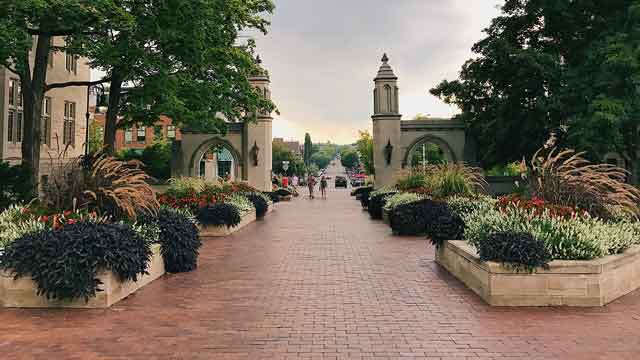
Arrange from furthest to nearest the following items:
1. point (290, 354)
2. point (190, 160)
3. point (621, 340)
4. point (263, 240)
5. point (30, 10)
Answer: point (190, 160), point (263, 240), point (30, 10), point (621, 340), point (290, 354)

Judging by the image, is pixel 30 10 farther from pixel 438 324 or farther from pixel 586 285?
pixel 586 285

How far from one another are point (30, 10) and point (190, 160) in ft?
65.0

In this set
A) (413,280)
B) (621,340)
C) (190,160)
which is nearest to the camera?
(621,340)

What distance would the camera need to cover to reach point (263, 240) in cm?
1498

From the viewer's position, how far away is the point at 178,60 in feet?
59.0

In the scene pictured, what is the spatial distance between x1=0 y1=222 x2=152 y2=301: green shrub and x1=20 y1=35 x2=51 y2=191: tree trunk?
988 centimetres

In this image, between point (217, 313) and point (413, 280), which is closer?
point (217, 313)

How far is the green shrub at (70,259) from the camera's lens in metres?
7.05

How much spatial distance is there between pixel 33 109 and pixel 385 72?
21.6 metres

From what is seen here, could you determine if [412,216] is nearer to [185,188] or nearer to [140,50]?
[185,188]

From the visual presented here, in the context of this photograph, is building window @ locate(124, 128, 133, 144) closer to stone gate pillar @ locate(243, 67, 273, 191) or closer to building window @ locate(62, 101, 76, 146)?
Result: stone gate pillar @ locate(243, 67, 273, 191)

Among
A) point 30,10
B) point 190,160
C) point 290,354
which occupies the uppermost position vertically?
point 30,10

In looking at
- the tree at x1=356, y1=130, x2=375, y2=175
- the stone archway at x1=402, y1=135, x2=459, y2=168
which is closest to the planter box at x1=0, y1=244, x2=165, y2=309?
Answer: the stone archway at x1=402, y1=135, x2=459, y2=168

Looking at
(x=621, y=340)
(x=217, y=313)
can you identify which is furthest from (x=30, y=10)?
(x=621, y=340)
